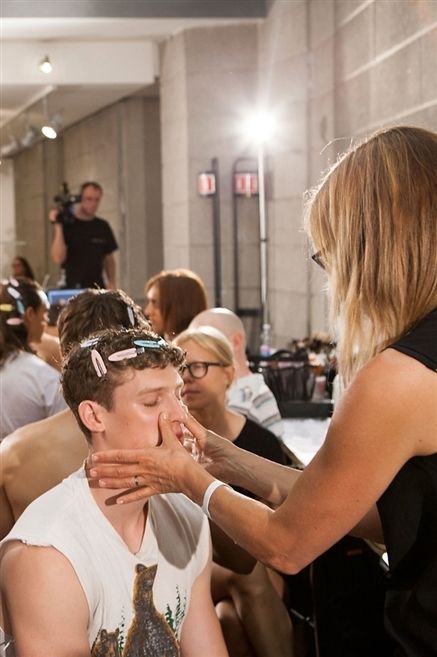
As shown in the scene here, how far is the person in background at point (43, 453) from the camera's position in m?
2.52

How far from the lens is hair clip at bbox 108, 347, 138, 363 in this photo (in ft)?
5.80

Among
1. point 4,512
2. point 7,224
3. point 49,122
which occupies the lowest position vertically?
point 4,512

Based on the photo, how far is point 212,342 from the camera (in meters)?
3.03

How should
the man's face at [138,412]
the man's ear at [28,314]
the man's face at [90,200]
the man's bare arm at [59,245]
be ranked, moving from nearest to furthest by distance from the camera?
the man's face at [138,412]
the man's ear at [28,314]
the man's bare arm at [59,245]
the man's face at [90,200]

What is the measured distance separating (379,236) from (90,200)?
6353 millimetres

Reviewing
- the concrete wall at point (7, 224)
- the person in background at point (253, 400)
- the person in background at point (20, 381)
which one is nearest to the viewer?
the person in background at point (20, 381)

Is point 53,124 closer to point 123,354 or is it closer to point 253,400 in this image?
point 253,400

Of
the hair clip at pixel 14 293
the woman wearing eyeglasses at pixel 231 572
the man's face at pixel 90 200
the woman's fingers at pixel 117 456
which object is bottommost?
the woman wearing eyeglasses at pixel 231 572

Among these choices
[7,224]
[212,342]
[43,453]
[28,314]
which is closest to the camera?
[43,453]

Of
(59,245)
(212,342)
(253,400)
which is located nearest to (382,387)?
(212,342)

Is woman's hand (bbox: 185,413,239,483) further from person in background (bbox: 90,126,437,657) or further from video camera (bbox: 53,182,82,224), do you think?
video camera (bbox: 53,182,82,224)

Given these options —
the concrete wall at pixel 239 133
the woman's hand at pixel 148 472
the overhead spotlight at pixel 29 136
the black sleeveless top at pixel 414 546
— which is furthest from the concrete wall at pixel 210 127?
the black sleeveless top at pixel 414 546

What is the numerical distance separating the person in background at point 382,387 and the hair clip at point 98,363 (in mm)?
330

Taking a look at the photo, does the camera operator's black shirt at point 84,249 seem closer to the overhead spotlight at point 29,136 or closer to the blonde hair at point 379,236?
the overhead spotlight at point 29,136
